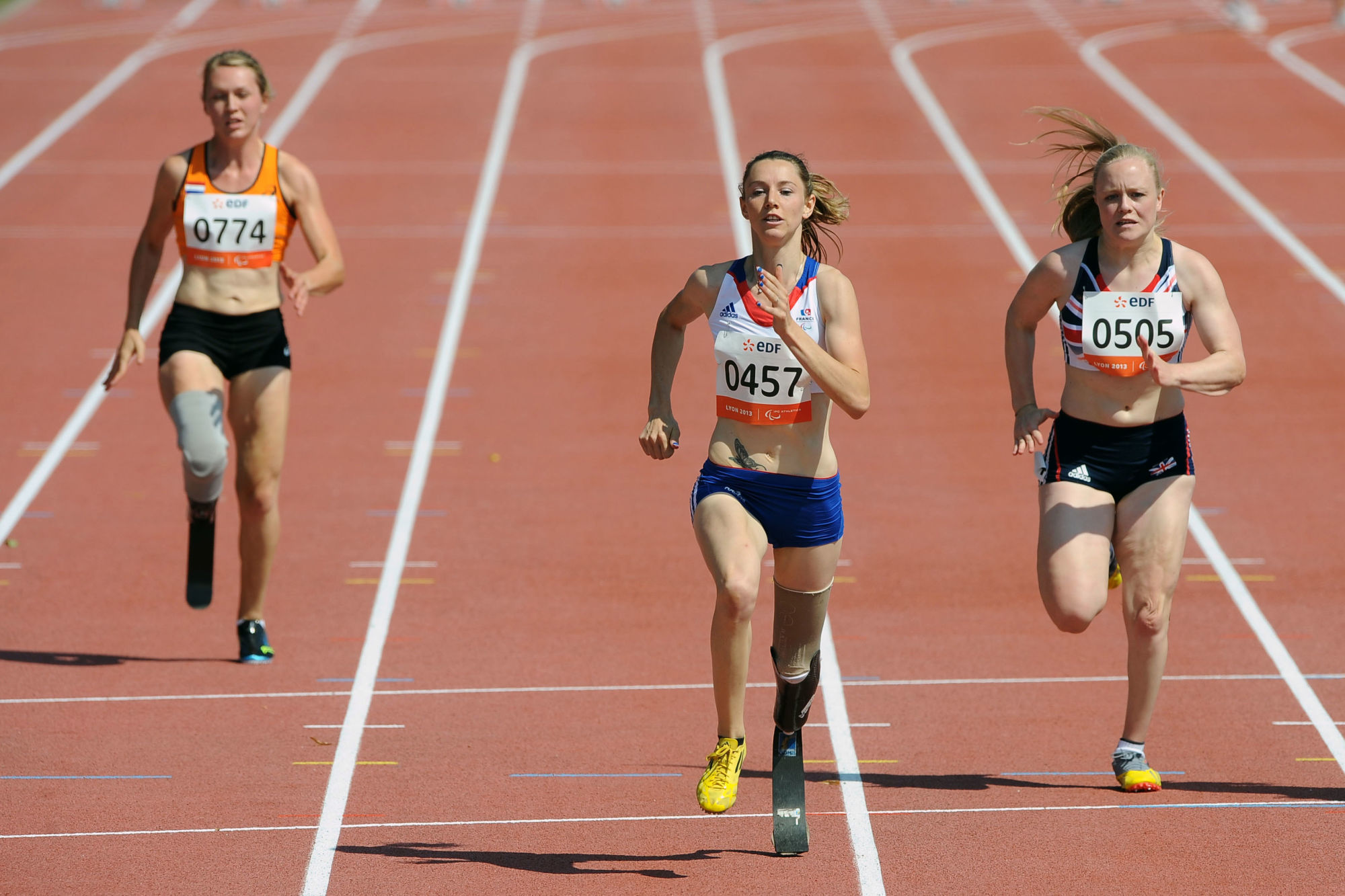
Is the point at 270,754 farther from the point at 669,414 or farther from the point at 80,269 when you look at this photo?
the point at 80,269

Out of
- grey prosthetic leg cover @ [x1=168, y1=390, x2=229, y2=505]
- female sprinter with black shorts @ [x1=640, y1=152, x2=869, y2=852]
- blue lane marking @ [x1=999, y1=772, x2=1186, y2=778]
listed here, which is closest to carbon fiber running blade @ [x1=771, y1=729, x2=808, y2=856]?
female sprinter with black shorts @ [x1=640, y1=152, x2=869, y2=852]

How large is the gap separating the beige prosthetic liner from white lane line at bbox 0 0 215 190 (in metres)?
13.9

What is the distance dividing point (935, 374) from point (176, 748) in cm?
701

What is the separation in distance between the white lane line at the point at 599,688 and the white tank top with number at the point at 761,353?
7.11 feet

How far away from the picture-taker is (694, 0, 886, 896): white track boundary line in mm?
4820

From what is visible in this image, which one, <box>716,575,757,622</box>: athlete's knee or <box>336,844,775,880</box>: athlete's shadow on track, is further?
<box>336,844,775,880</box>: athlete's shadow on track

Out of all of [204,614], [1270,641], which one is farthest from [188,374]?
A: [1270,641]

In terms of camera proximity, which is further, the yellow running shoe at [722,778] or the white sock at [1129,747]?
the white sock at [1129,747]

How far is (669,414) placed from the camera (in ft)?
15.4

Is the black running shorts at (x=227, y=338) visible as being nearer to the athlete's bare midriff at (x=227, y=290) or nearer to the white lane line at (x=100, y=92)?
the athlete's bare midriff at (x=227, y=290)

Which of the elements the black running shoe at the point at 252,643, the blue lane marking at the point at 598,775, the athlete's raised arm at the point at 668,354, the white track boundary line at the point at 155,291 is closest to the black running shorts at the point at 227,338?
the white track boundary line at the point at 155,291

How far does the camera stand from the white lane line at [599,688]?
6.36 meters

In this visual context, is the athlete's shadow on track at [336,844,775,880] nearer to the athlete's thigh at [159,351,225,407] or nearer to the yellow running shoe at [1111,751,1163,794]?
the yellow running shoe at [1111,751,1163,794]

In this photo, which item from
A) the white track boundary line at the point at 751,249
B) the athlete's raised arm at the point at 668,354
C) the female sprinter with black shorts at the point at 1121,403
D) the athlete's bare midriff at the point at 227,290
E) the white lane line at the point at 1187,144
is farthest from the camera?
the white lane line at the point at 1187,144
